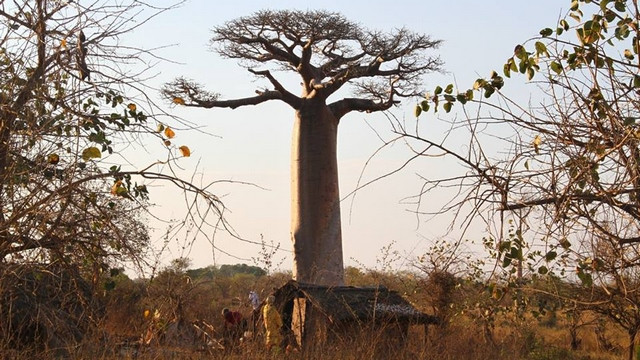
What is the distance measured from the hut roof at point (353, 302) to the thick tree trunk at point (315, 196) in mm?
1919

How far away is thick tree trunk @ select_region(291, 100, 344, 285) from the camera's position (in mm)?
9055

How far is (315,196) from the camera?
9.07 meters

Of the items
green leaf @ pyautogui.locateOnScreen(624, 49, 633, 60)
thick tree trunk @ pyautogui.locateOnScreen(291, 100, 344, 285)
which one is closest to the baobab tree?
thick tree trunk @ pyautogui.locateOnScreen(291, 100, 344, 285)

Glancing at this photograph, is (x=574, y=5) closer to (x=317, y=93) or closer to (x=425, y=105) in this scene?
(x=425, y=105)

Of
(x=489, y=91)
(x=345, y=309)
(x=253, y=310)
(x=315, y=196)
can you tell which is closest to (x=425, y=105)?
(x=489, y=91)

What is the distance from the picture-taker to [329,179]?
9156 mm

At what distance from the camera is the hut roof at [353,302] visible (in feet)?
20.9

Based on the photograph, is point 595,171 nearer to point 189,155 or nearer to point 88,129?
point 189,155

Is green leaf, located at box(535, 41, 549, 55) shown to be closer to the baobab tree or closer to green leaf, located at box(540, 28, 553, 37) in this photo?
green leaf, located at box(540, 28, 553, 37)

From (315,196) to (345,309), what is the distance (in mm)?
2741

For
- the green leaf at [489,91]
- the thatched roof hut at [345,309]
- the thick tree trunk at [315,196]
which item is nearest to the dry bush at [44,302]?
the green leaf at [489,91]

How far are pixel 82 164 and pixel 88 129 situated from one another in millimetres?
144

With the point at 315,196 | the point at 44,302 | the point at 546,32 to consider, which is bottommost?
the point at 44,302

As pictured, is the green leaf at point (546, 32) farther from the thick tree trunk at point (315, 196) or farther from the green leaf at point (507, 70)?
the thick tree trunk at point (315, 196)
